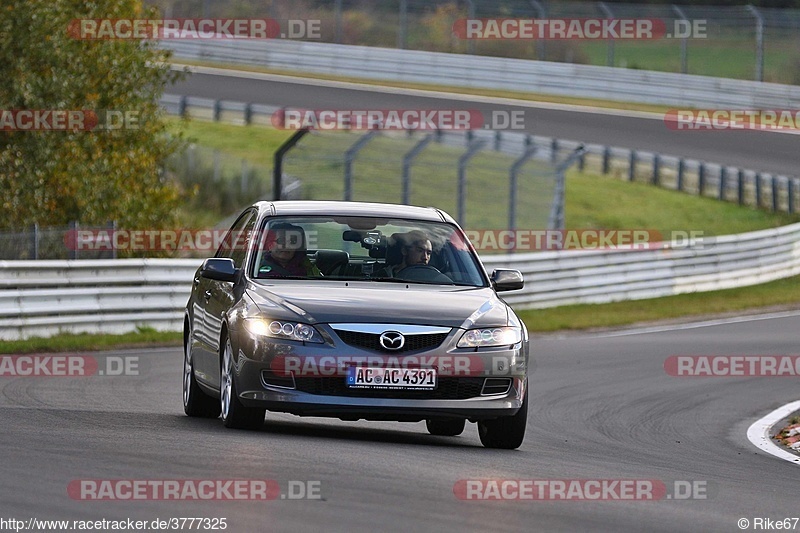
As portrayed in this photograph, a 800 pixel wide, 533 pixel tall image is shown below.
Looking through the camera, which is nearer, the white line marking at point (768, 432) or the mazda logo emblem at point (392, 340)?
the mazda logo emblem at point (392, 340)

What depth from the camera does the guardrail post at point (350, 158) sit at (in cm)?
2395

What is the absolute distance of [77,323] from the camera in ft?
61.3

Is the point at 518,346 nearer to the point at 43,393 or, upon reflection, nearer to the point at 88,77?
the point at 43,393

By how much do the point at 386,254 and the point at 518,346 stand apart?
1.17 metres

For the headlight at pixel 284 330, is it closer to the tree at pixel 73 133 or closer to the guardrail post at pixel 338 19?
the tree at pixel 73 133

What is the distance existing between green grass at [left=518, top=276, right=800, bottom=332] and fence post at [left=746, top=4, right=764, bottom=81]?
39.1ft

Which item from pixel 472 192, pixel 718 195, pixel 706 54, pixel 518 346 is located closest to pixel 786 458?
pixel 518 346

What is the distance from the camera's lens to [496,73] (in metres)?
45.1

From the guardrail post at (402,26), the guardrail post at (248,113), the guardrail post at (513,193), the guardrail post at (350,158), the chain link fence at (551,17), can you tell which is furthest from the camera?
the guardrail post at (402,26)

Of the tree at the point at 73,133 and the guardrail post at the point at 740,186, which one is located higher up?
the tree at the point at 73,133

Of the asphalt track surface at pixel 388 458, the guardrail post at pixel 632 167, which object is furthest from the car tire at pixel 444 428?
the guardrail post at pixel 632 167

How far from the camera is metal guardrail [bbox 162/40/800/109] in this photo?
42.9 metres

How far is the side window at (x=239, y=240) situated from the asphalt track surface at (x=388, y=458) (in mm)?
1150

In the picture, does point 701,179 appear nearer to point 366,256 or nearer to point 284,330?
point 366,256
